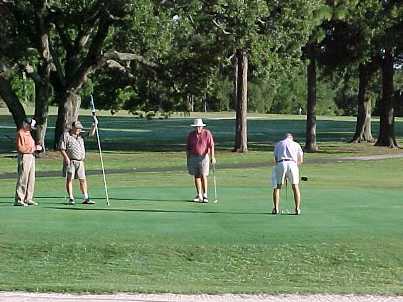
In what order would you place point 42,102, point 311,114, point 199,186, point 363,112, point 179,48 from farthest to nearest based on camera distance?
point 363,112, point 311,114, point 179,48, point 42,102, point 199,186

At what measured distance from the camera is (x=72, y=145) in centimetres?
1911

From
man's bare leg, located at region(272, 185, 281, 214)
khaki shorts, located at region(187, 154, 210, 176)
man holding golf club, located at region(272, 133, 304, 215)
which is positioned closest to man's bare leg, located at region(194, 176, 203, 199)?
khaki shorts, located at region(187, 154, 210, 176)

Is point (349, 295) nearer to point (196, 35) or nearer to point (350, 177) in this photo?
point (350, 177)

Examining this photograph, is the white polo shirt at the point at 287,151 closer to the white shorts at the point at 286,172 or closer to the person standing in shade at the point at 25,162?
the white shorts at the point at 286,172

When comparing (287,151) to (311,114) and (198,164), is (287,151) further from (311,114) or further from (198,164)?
(311,114)

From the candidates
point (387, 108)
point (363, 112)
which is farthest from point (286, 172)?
point (363, 112)

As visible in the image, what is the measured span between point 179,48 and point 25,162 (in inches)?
982

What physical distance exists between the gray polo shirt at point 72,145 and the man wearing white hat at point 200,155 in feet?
8.05

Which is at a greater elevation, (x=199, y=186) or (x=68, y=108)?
(x=68, y=108)

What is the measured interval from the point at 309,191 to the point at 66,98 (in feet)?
73.3

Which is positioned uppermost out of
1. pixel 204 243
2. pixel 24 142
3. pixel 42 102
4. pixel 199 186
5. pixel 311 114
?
pixel 42 102

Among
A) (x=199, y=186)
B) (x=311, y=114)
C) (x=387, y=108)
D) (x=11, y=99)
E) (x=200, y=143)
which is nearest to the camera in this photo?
(x=200, y=143)

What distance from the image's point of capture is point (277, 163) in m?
17.4

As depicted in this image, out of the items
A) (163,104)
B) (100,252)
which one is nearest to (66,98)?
(163,104)
